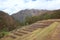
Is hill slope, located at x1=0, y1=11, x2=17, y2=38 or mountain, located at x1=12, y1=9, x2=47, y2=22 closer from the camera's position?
mountain, located at x1=12, y1=9, x2=47, y2=22

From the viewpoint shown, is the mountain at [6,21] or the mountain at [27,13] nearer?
the mountain at [27,13]

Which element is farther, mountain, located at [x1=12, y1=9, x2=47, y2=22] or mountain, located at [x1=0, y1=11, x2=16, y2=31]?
mountain, located at [x1=0, y1=11, x2=16, y2=31]

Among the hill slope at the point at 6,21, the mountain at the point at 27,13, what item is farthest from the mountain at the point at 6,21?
the mountain at the point at 27,13

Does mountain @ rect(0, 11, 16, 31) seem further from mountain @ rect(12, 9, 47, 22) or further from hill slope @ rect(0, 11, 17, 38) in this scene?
mountain @ rect(12, 9, 47, 22)

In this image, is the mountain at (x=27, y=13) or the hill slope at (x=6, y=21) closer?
the mountain at (x=27, y=13)

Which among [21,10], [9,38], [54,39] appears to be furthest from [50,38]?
[21,10]

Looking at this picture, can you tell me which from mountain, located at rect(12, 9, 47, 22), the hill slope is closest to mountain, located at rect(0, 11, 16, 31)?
the hill slope

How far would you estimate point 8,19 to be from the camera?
8508 mm

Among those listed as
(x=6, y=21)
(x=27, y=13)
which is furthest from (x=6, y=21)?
(x=27, y=13)

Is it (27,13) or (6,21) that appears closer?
(27,13)

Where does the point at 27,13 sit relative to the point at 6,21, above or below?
above

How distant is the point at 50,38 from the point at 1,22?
5.36m

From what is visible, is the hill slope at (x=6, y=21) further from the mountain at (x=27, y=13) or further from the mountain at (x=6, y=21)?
the mountain at (x=27, y=13)

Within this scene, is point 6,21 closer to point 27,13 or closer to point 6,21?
point 6,21
